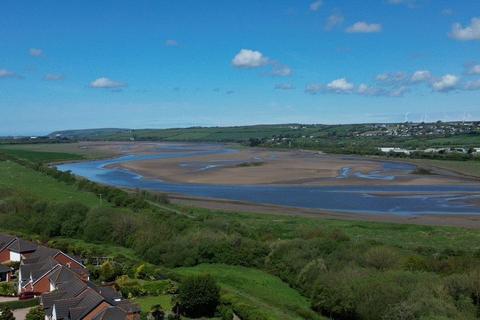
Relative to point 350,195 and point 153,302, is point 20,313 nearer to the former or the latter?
point 153,302

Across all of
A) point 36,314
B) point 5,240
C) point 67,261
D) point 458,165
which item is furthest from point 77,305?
point 458,165

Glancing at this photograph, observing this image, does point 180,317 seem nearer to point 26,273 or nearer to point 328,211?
point 26,273

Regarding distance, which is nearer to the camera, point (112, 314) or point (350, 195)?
point (112, 314)

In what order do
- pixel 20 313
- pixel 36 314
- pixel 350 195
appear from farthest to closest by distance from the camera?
A: 1. pixel 350 195
2. pixel 20 313
3. pixel 36 314

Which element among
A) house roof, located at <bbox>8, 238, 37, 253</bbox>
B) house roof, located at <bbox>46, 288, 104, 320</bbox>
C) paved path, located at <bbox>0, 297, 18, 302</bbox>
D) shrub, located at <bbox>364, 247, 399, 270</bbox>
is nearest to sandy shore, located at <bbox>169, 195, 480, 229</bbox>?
shrub, located at <bbox>364, 247, 399, 270</bbox>

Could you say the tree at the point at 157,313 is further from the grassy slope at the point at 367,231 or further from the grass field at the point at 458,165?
the grass field at the point at 458,165

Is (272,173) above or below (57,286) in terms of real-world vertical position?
below

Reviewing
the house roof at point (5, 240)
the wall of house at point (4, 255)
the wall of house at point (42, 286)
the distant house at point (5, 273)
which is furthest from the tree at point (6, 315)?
the house roof at point (5, 240)
